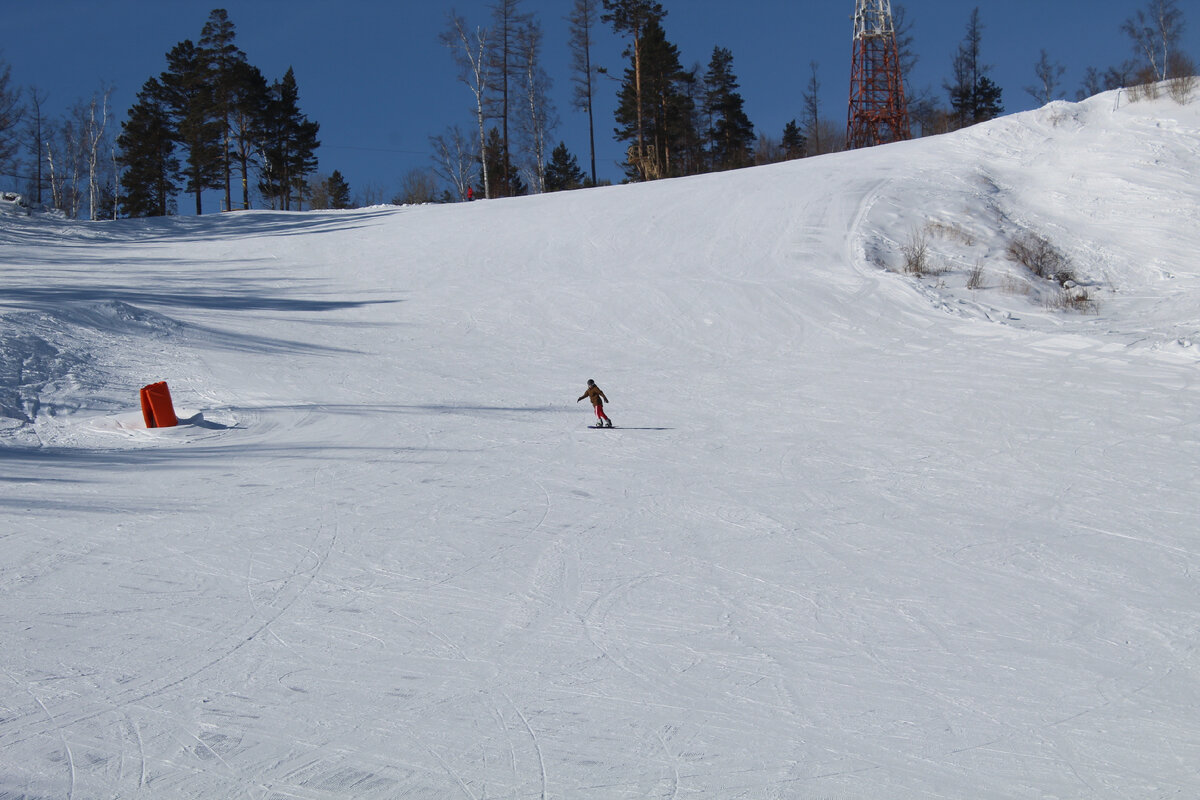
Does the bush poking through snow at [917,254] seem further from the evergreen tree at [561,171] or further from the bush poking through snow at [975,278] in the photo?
the evergreen tree at [561,171]

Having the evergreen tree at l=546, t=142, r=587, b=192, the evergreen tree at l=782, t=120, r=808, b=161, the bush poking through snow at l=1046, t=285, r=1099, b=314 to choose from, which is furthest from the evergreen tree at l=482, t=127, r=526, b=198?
the bush poking through snow at l=1046, t=285, r=1099, b=314

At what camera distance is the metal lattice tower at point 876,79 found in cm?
4006

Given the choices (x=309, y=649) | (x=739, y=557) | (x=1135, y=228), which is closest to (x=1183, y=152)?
(x=1135, y=228)

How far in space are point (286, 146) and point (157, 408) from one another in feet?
133

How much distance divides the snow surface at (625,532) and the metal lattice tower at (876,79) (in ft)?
62.1

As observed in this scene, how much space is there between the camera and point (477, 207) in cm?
3450

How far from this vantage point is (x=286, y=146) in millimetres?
49062

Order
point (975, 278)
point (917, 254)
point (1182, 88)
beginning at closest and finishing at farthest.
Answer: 1. point (975, 278)
2. point (917, 254)
3. point (1182, 88)

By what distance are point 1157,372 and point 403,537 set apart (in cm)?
1245

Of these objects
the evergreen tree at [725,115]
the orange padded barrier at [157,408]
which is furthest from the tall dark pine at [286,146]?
the orange padded barrier at [157,408]

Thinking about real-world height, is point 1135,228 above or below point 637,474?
above

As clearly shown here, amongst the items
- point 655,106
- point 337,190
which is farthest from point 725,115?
point 337,190

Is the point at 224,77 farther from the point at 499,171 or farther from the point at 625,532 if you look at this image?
the point at 625,532

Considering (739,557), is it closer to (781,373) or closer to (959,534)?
(959,534)
